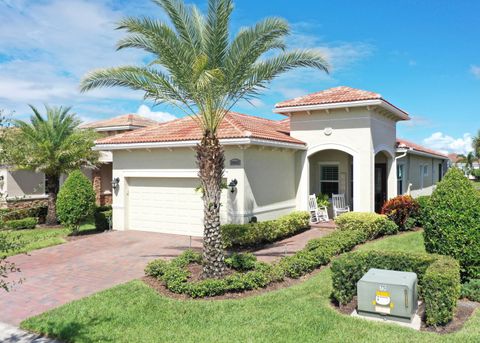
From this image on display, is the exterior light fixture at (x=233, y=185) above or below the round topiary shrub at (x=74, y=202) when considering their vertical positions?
above

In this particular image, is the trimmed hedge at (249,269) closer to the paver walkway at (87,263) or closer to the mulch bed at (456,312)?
the paver walkway at (87,263)

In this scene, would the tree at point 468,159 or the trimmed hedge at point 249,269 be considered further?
the tree at point 468,159

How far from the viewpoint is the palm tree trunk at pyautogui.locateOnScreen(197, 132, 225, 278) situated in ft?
28.9

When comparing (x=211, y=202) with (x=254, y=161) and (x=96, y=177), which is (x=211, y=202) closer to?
(x=254, y=161)

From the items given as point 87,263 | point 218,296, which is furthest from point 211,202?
point 87,263

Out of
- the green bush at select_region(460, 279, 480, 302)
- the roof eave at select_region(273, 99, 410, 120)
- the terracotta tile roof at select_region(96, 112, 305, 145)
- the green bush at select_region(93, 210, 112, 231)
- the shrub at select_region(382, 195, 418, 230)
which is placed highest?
the roof eave at select_region(273, 99, 410, 120)

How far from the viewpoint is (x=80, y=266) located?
35.8 feet

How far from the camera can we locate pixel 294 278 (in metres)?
9.16

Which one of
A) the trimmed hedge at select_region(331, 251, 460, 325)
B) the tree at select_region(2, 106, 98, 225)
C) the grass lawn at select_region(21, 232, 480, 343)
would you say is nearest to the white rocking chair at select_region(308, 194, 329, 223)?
the grass lawn at select_region(21, 232, 480, 343)

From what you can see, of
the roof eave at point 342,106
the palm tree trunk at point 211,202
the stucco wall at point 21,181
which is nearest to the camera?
the palm tree trunk at point 211,202

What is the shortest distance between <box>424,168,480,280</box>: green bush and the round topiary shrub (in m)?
12.9

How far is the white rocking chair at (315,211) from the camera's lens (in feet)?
56.3

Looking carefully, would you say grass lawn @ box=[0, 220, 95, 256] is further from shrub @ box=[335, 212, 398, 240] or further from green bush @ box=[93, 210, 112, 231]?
shrub @ box=[335, 212, 398, 240]

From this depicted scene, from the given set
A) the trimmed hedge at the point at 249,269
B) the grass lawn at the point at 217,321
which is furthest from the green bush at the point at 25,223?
the grass lawn at the point at 217,321
